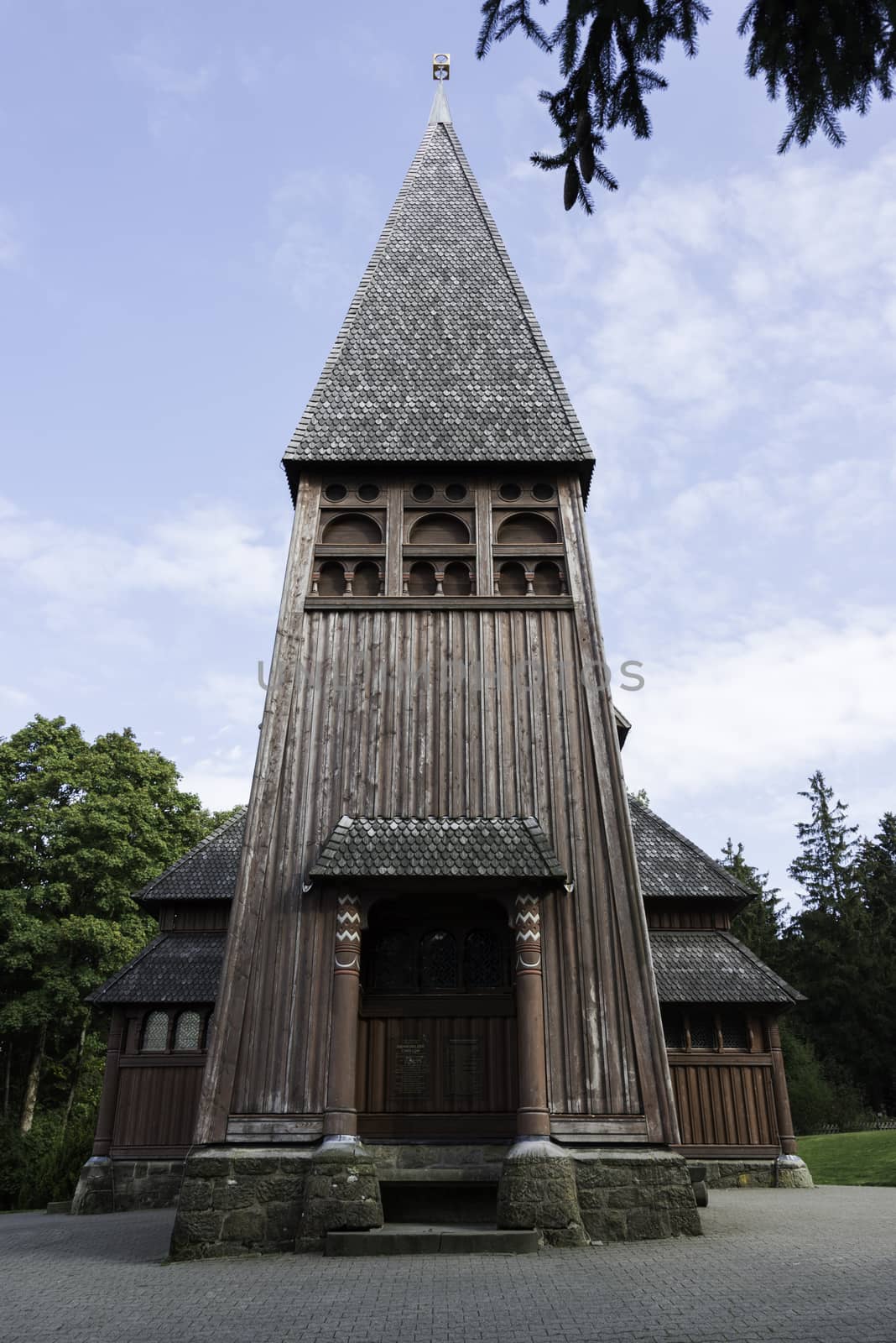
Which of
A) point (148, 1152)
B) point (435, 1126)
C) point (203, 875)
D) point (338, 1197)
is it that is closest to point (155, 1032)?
point (148, 1152)

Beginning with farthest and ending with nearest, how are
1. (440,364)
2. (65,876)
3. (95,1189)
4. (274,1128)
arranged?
(65,876), (95,1189), (440,364), (274,1128)

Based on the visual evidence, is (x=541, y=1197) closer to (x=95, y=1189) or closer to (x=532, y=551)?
(x=532, y=551)

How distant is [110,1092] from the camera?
18156 mm

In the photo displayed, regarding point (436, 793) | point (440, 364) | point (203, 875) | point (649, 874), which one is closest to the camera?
point (436, 793)

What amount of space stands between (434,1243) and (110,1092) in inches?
446

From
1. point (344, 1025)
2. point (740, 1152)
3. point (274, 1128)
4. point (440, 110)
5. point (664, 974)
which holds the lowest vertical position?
point (274, 1128)

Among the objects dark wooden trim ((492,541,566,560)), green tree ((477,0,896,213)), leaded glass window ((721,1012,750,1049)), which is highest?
dark wooden trim ((492,541,566,560))

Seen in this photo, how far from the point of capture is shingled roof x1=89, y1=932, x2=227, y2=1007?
18094 millimetres

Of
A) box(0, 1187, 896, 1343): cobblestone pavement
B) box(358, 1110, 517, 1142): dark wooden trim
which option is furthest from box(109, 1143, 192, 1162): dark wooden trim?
box(358, 1110, 517, 1142): dark wooden trim

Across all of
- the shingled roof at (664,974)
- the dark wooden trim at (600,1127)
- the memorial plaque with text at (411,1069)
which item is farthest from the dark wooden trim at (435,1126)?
the shingled roof at (664,974)

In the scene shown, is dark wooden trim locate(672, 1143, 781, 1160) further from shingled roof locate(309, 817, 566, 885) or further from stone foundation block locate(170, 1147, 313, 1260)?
stone foundation block locate(170, 1147, 313, 1260)

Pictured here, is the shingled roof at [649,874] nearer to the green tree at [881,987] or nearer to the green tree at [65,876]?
the green tree at [65,876]

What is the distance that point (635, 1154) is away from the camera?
404 inches

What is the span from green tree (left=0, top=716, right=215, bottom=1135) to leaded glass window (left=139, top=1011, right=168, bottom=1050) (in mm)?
10777
